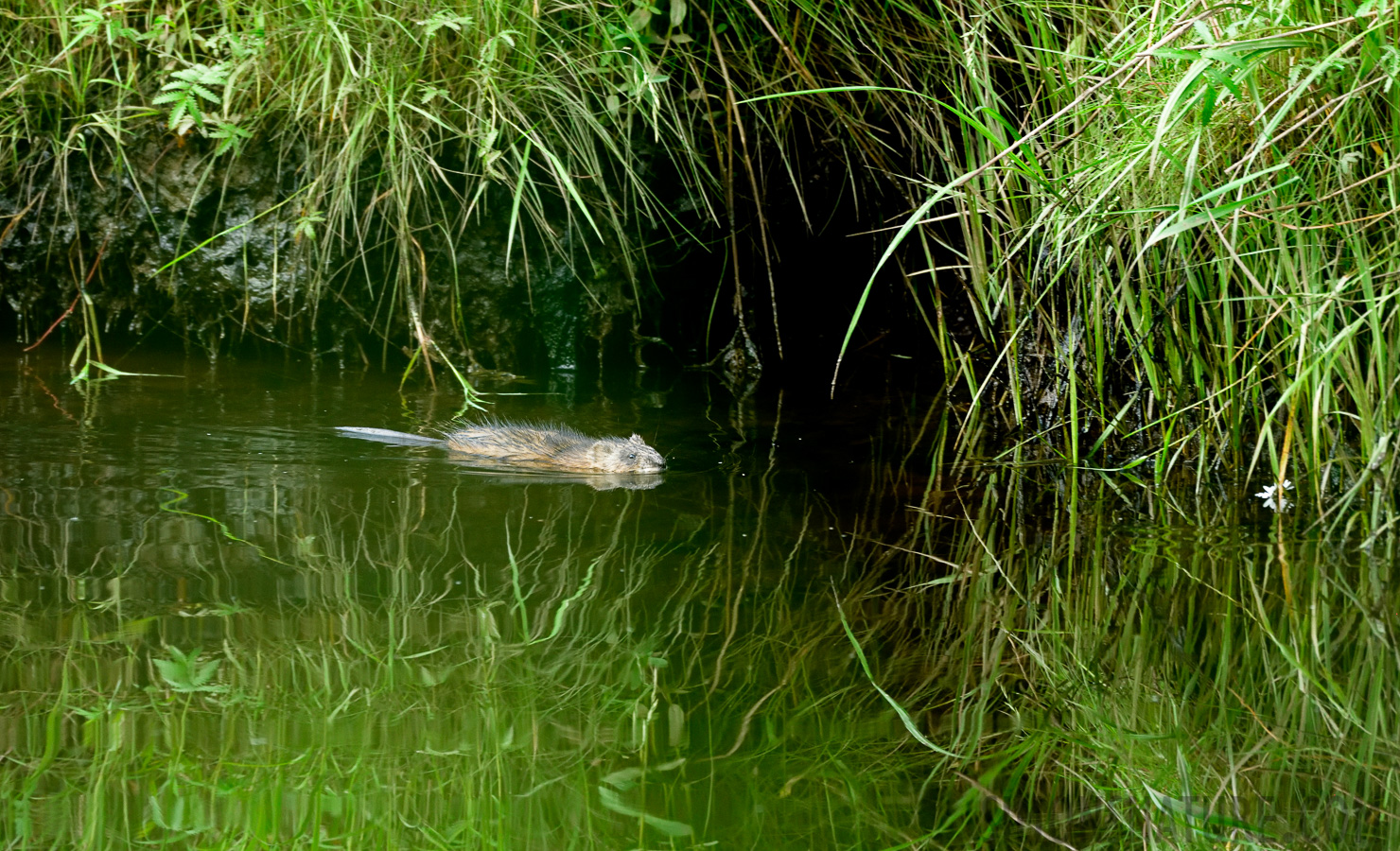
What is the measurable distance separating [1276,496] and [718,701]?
6.80 ft

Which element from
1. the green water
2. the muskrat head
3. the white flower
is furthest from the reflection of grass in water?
the muskrat head

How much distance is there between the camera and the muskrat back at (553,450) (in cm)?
464

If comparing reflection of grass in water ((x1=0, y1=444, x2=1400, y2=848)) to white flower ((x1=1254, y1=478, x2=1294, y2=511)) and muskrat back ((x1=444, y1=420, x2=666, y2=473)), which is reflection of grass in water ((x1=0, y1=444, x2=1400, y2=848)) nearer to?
white flower ((x1=1254, y1=478, x2=1294, y2=511))

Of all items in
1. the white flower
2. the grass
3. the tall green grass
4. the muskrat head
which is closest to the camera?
the tall green grass

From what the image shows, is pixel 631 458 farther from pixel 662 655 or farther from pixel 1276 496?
pixel 1276 496

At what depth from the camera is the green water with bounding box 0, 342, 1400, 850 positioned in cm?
238

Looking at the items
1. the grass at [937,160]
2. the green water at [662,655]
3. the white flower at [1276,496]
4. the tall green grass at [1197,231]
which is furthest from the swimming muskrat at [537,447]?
the white flower at [1276,496]

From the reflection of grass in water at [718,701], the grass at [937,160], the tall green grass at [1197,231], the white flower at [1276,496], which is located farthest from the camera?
the white flower at [1276,496]

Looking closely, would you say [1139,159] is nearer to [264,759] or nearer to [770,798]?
[770,798]

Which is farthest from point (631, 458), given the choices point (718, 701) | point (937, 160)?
point (718, 701)

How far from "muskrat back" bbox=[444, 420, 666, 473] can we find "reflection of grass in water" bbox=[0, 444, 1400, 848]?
0.84 meters

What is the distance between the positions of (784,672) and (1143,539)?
4.63 feet

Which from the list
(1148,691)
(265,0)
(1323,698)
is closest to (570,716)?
(1148,691)

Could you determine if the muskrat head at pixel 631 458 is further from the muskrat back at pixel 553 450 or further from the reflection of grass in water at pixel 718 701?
the reflection of grass in water at pixel 718 701
